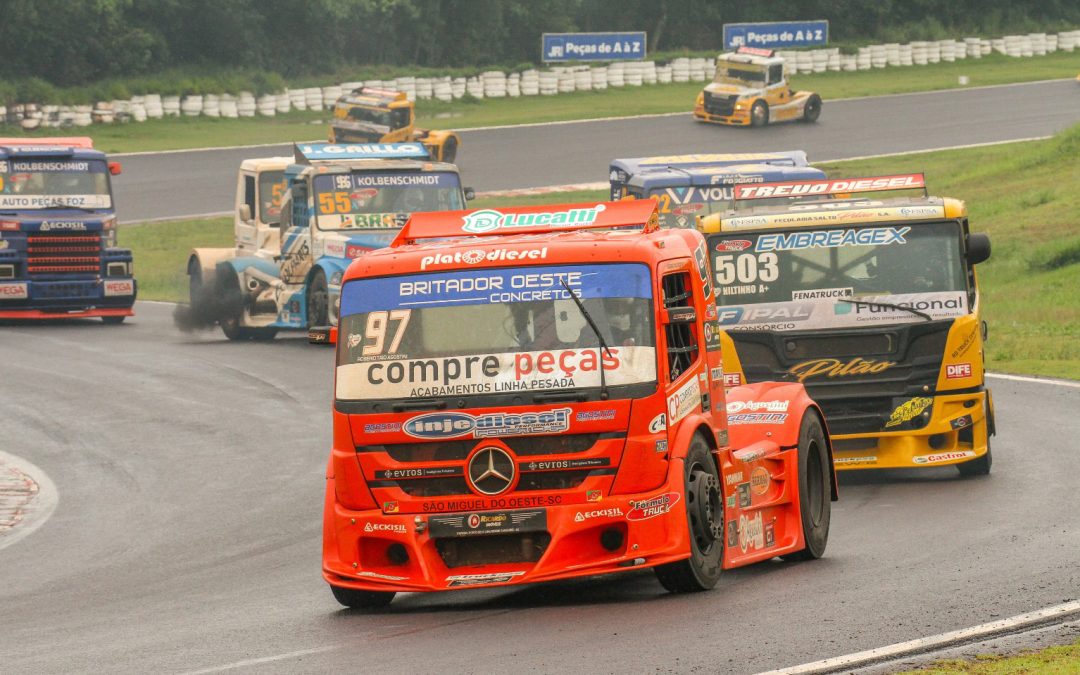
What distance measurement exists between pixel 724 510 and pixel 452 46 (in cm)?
6270

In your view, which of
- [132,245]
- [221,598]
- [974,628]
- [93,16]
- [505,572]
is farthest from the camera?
[93,16]

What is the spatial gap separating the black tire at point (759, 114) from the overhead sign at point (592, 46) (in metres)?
14.0

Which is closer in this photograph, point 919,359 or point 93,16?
point 919,359

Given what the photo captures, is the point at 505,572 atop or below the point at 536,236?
below

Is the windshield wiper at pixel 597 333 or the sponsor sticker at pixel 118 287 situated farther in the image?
the sponsor sticker at pixel 118 287

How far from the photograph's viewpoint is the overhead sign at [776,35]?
69562 millimetres

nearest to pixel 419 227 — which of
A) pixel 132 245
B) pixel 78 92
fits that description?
pixel 132 245

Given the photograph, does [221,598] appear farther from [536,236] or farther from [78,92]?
[78,92]

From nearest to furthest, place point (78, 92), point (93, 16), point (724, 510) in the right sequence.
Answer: point (724, 510) < point (78, 92) < point (93, 16)

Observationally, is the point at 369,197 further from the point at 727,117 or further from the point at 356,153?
the point at 727,117

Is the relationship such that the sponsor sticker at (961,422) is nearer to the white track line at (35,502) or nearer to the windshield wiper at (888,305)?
the windshield wiper at (888,305)

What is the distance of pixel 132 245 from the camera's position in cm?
4044

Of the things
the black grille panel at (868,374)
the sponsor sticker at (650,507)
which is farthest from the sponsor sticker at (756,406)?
the black grille panel at (868,374)

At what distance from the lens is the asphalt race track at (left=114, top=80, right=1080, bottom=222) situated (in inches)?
1816
